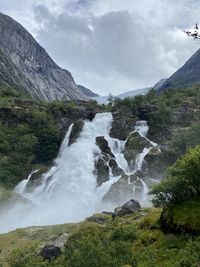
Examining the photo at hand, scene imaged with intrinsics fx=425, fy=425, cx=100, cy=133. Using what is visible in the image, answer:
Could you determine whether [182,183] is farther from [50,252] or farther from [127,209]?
[127,209]

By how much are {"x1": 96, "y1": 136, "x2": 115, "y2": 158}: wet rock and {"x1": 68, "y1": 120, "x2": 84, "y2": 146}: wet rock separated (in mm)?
7523

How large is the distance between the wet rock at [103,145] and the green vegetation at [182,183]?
6353 cm

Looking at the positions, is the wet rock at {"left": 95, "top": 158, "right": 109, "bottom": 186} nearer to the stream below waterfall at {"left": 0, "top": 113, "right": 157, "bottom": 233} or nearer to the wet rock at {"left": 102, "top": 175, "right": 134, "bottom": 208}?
the stream below waterfall at {"left": 0, "top": 113, "right": 157, "bottom": 233}

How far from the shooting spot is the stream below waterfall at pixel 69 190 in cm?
7625

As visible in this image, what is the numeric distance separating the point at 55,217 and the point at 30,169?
89.7ft

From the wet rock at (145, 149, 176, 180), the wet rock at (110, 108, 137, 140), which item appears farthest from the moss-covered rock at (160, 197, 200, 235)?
the wet rock at (110, 108, 137, 140)

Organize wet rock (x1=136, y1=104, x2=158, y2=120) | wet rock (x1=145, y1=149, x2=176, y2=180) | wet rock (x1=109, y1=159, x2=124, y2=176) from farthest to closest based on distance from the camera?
wet rock (x1=136, y1=104, x2=158, y2=120) → wet rock (x1=145, y1=149, x2=176, y2=180) → wet rock (x1=109, y1=159, x2=124, y2=176)

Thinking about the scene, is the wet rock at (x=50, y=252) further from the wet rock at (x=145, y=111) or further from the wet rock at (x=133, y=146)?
the wet rock at (x=145, y=111)

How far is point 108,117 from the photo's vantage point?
388 feet

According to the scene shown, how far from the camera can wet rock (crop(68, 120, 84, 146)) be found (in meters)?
110

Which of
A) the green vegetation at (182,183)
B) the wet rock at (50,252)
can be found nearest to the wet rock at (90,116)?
the wet rock at (50,252)

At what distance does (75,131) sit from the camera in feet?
368

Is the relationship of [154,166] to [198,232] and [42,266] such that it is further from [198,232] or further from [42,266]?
[42,266]

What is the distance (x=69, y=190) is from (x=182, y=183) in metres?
54.3
